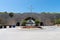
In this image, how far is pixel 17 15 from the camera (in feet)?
204

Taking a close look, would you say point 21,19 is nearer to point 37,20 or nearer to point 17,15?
point 17,15

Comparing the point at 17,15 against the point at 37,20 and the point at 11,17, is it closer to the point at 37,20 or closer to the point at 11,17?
the point at 11,17

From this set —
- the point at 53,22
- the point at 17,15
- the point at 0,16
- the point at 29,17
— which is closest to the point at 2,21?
the point at 0,16

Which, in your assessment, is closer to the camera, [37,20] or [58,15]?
[37,20]

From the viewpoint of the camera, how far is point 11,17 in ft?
205

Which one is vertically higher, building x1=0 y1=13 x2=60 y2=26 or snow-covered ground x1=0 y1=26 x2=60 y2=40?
building x1=0 y1=13 x2=60 y2=26

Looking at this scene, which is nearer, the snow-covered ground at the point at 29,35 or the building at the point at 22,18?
the snow-covered ground at the point at 29,35

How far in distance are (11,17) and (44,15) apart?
13321 mm

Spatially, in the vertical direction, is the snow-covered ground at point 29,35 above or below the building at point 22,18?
below

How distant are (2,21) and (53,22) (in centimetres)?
2059

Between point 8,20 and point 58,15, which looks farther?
point 58,15

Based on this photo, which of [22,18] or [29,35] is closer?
[29,35]

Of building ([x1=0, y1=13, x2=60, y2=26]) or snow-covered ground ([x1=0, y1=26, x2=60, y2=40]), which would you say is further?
building ([x1=0, y1=13, x2=60, y2=26])

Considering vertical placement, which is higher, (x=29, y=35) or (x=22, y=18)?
(x=22, y=18)
